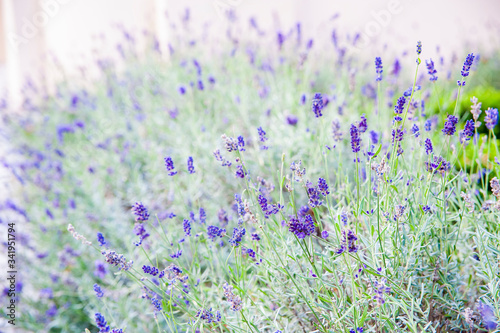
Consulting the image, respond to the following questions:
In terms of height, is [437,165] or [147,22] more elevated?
[147,22]

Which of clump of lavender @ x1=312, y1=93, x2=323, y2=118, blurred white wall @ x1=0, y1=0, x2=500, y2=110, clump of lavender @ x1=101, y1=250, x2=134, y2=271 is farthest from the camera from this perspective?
blurred white wall @ x1=0, y1=0, x2=500, y2=110

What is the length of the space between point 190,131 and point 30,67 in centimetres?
548

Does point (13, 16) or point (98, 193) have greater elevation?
point (13, 16)

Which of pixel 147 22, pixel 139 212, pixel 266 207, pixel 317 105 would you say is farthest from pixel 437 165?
pixel 147 22

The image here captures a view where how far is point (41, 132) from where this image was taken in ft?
11.3

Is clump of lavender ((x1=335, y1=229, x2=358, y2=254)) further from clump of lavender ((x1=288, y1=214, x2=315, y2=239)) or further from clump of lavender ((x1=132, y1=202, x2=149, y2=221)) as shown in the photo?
clump of lavender ((x1=132, y1=202, x2=149, y2=221))

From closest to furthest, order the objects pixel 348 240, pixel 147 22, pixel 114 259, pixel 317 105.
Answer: pixel 348 240 → pixel 114 259 → pixel 317 105 → pixel 147 22

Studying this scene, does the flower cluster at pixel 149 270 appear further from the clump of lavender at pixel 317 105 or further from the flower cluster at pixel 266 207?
the clump of lavender at pixel 317 105

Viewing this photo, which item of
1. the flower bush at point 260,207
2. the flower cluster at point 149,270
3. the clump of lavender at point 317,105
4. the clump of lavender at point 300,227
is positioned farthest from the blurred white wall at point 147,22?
the clump of lavender at point 300,227

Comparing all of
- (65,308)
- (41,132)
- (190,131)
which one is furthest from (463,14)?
(65,308)

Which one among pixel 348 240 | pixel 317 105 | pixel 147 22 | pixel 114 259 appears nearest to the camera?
pixel 348 240

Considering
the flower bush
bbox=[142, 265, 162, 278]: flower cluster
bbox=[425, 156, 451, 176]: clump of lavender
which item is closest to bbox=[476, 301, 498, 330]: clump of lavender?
the flower bush

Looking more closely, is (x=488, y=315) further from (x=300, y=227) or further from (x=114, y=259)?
(x=114, y=259)

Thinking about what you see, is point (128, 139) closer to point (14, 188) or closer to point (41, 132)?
point (41, 132)
